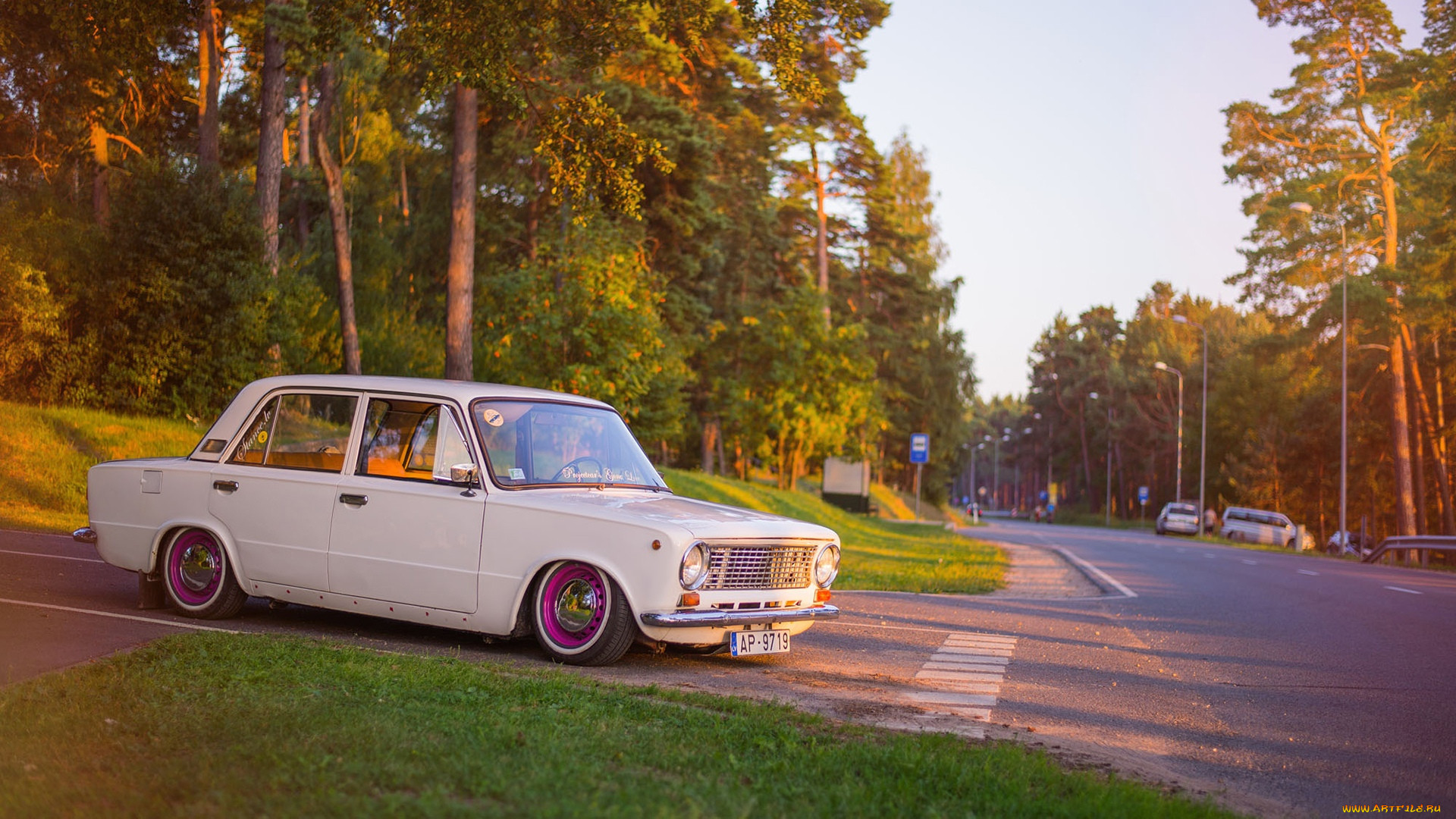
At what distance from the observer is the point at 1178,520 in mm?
64500

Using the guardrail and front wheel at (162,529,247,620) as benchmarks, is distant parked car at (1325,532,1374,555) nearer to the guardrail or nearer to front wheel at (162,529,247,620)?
the guardrail

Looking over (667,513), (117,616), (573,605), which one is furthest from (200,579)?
(667,513)

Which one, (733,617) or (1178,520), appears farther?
(1178,520)

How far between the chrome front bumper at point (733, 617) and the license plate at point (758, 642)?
3.3 inches

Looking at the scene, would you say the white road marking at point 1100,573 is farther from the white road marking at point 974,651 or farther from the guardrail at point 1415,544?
the guardrail at point 1415,544

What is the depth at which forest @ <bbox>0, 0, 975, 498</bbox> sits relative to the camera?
58.7 ft

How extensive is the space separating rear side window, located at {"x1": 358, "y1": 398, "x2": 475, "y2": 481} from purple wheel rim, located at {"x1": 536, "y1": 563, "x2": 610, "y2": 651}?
3.57 feet

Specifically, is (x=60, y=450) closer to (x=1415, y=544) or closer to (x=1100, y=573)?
(x=1100, y=573)

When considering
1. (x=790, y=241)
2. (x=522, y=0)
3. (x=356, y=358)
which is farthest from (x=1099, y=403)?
(x=522, y=0)

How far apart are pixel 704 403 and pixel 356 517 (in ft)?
134

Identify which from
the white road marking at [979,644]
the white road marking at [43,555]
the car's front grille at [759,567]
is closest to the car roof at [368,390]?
the car's front grille at [759,567]

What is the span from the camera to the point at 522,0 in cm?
1609

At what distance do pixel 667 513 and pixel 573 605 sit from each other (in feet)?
2.73

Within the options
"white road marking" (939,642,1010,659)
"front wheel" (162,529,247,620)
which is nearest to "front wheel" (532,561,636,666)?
"front wheel" (162,529,247,620)
